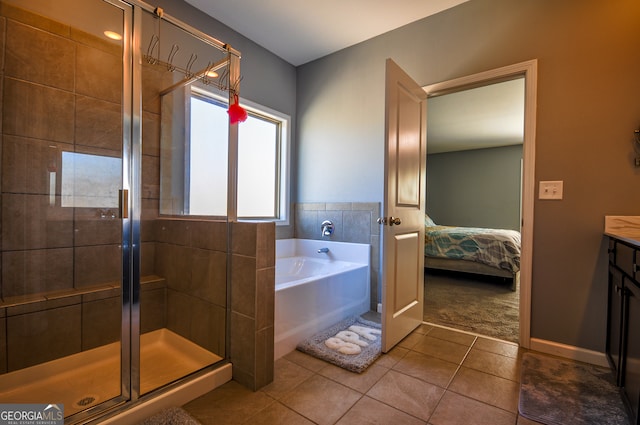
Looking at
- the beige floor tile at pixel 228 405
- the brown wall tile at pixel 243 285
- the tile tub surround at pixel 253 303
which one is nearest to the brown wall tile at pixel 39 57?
the tile tub surround at pixel 253 303

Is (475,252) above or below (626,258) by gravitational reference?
below

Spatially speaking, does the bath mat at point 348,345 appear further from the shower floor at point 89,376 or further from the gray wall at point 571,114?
the gray wall at point 571,114

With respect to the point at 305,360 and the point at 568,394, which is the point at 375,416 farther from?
the point at 568,394

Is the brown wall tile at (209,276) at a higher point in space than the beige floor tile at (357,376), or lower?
higher

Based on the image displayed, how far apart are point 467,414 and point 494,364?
1.97ft

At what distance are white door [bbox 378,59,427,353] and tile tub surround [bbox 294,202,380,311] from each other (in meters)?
0.45

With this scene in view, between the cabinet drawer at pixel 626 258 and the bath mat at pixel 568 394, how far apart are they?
65 cm

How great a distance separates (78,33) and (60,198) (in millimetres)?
1045

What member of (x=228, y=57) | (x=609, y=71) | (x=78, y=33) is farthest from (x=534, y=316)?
(x=78, y=33)

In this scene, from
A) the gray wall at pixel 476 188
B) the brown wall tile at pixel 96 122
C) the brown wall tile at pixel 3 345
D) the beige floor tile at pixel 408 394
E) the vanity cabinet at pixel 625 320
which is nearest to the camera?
the vanity cabinet at pixel 625 320

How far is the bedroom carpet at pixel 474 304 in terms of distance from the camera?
2.45 meters

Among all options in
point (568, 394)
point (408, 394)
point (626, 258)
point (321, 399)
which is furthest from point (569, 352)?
point (321, 399)

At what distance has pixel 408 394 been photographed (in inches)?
60.1

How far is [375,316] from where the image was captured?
8.70 ft
